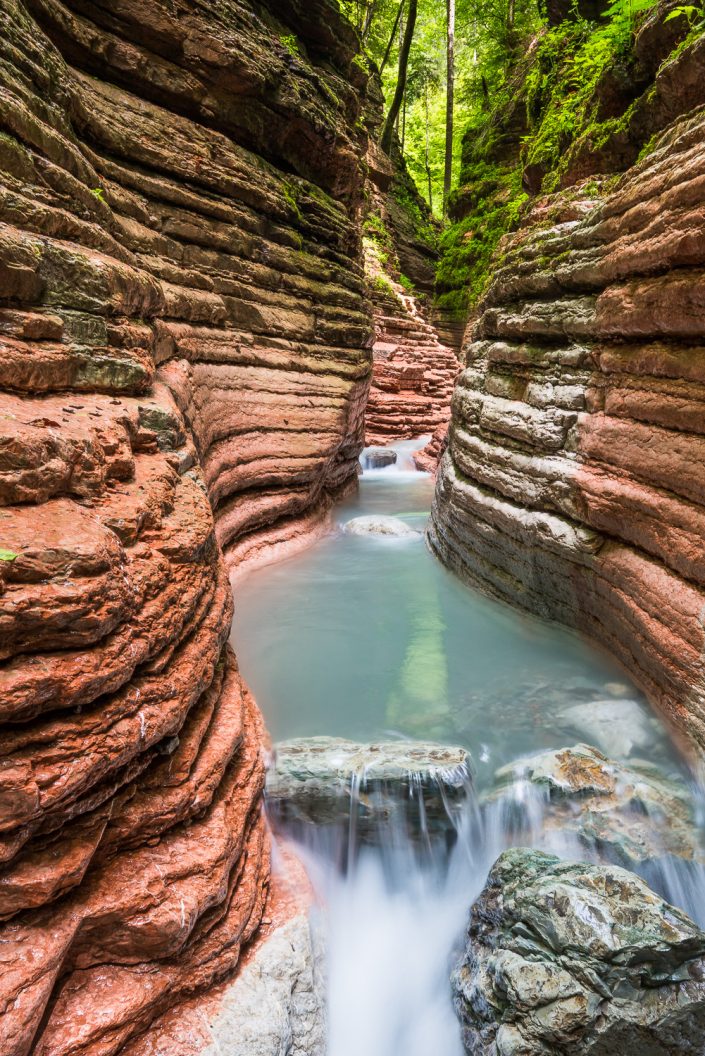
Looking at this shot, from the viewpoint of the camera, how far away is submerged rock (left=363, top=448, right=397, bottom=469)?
16375 mm

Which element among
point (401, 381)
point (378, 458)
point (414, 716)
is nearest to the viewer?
point (414, 716)

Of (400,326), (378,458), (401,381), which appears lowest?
(378,458)

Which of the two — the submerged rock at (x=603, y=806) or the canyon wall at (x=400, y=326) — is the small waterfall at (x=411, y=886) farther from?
the canyon wall at (x=400, y=326)

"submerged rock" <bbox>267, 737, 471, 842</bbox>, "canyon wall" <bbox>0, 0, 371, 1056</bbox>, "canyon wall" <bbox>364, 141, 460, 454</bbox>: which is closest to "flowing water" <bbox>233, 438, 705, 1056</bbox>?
"submerged rock" <bbox>267, 737, 471, 842</bbox>

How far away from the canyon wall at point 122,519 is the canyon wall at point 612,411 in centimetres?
339

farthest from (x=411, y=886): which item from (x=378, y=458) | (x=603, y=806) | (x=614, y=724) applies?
(x=378, y=458)

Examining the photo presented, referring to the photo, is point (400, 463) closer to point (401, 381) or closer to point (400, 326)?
point (401, 381)

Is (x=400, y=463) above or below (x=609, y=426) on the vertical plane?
below

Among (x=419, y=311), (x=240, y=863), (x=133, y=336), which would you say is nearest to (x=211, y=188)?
(x=133, y=336)

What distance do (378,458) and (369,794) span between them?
13196 mm

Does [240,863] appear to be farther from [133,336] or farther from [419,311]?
[419,311]

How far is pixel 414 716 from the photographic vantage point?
513 centimetres

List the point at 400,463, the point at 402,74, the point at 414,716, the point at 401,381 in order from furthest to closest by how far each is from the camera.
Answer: the point at 402,74 < the point at 401,381 < the point at 400,463 < the point at 414,716

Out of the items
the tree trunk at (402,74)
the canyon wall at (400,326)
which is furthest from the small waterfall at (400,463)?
the tree trunk at (402,74)
